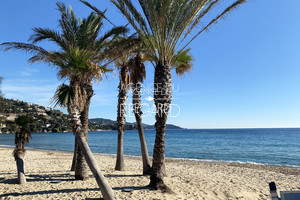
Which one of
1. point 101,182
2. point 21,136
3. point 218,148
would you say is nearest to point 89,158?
point 101,182

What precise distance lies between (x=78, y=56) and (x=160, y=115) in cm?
333

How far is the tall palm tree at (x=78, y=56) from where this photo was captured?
20.4 feet

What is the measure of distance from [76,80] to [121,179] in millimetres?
4437

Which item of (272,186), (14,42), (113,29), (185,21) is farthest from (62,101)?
(272,186)

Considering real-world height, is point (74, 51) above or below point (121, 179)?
above

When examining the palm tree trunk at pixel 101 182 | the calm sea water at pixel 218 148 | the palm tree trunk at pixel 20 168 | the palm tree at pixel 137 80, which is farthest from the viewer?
the calm sea water at pixel 218 148

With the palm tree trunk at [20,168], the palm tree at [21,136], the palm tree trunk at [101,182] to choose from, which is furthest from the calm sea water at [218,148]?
the palm tree at [21,136]

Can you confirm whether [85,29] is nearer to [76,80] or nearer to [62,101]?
[76,80]

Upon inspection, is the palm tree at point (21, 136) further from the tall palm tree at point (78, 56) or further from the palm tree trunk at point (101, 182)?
the palm tree trunk at point (101, 182)

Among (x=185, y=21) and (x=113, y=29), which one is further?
(x=113, y=29)

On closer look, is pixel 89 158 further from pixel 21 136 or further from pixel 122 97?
pixel 122 97

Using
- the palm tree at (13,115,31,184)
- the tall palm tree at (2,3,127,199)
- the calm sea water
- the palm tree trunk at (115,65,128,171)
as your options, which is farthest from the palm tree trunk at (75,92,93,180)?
the calm sea water

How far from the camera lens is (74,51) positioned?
6.03m

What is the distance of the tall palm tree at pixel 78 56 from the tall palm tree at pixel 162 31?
1.06 m
